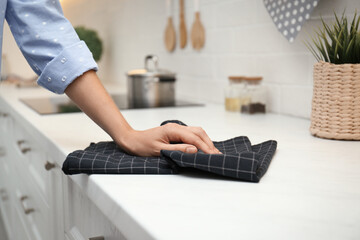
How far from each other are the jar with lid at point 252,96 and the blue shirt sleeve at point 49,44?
2.12ft

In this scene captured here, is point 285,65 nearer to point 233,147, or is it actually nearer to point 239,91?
point 239,91

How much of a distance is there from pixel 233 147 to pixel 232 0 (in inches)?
37.0

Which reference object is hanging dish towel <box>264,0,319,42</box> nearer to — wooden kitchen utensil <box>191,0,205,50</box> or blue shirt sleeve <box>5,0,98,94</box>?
wooden kitchen utensil <box>191,0,205,50</box>

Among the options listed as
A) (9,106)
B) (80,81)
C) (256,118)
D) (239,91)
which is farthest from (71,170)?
(9,106)

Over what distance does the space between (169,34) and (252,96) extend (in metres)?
0.85

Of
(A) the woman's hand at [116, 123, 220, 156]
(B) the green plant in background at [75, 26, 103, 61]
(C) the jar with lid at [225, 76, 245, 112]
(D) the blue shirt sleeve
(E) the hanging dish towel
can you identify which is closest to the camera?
(A) the woman's hand at [116, 123, 220, 156]

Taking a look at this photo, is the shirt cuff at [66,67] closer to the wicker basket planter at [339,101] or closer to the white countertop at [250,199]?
the white countertop at [250,199]

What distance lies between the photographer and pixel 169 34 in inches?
84.3

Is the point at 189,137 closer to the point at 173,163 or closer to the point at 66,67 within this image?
the point at 173,163

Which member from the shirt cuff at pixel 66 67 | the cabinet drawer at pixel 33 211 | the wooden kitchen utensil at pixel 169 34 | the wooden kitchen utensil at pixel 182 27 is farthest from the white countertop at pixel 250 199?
the wooden kitchen utensil at pixel 169 34

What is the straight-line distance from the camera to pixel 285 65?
139 cm

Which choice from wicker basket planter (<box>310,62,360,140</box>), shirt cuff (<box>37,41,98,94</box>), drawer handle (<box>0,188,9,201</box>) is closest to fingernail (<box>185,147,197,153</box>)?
shirt cuff (<box>37,41,98,94</box>)

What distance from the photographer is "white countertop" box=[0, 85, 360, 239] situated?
47cm

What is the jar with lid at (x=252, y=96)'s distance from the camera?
1.41 meters
